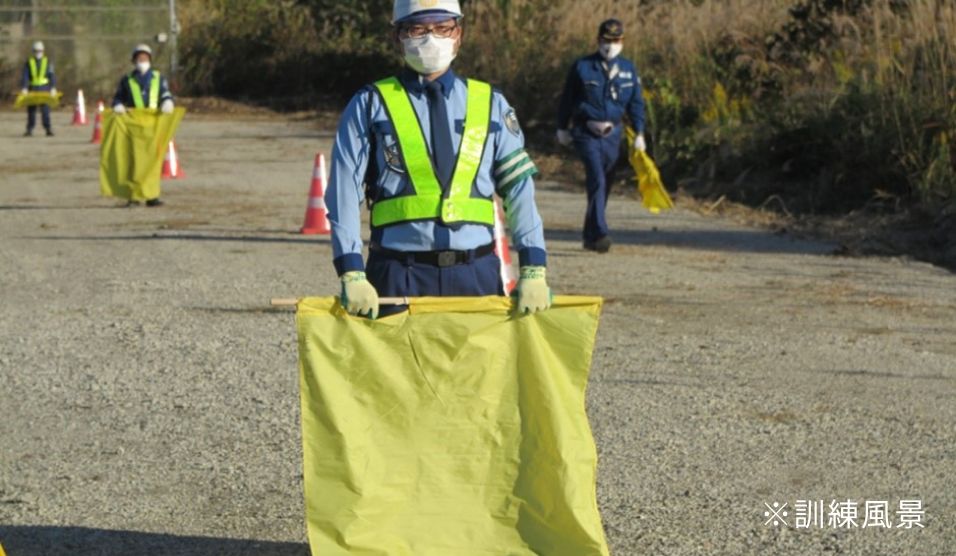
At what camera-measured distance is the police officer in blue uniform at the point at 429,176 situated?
19.1 ft

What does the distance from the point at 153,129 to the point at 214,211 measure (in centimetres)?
124

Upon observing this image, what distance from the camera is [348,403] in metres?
5.65

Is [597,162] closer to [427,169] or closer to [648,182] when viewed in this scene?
[648,182]

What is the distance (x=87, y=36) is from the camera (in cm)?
4384

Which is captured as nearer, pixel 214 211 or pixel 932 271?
pixel 932 271

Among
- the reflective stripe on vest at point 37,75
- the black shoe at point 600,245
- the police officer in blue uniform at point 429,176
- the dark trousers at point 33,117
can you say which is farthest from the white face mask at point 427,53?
the reflective stripe on vest at point 37,75

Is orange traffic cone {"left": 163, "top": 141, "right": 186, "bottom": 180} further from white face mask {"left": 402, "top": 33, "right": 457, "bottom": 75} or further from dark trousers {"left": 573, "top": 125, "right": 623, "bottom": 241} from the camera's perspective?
white face mask {"left": 402, "top": 33, "right": 457, "bottom": 75}

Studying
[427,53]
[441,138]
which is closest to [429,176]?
[441,138]

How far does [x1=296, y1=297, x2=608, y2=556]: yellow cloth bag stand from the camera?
5.63 meters

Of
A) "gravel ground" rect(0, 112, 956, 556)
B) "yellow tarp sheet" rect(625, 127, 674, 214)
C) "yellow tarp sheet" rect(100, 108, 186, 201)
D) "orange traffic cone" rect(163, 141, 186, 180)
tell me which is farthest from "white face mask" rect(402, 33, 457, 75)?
"orange traffic cone" rect(163, 141, 186, 180)

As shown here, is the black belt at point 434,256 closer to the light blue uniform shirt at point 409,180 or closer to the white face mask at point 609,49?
the light blue uniform shirt at point 409,180

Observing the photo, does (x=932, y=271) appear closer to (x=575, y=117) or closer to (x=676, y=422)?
(x=575, y=117)

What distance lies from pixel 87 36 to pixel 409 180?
39.5m

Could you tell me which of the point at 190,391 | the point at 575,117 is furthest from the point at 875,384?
the point at 575,117
